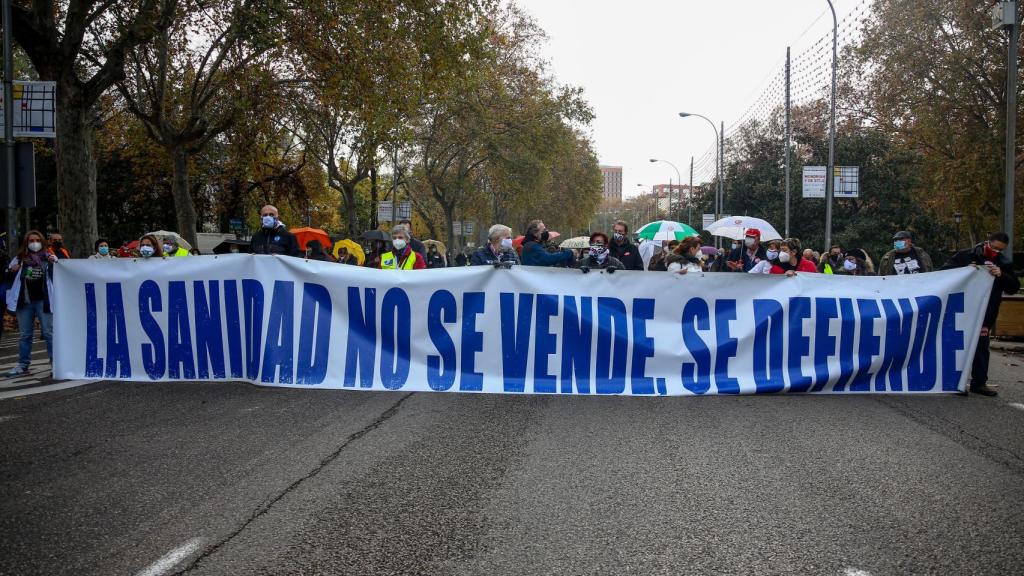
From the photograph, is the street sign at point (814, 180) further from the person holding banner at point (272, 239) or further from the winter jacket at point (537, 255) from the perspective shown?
the person holding banner at point (272, 239)

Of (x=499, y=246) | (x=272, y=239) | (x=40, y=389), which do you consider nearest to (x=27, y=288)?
(x=40, y=389)

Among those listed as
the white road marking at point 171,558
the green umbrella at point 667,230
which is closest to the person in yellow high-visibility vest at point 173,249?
the white road marking at point 171,558

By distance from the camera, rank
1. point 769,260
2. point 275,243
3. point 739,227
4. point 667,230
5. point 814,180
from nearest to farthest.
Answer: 1. point 275,243
2. point 769,260
3. point 739,227
4. point 667,230
5. point 814,180

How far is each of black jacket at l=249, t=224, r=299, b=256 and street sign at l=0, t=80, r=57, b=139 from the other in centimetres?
610

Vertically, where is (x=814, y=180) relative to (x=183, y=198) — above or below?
above

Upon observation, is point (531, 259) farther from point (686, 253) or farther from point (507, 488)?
point (507, 488)

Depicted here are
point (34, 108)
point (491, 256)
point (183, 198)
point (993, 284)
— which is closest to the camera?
point (993, 284)

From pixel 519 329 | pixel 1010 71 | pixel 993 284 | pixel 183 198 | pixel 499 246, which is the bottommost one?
pixel 519 329

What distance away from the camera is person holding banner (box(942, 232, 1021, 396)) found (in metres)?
8.39

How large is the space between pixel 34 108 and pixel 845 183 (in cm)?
2851

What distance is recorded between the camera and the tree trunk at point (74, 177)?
18188mm

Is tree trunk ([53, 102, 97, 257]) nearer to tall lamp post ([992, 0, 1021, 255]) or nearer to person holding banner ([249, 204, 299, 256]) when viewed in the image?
person holding banner ([249, 204, 299, 256])

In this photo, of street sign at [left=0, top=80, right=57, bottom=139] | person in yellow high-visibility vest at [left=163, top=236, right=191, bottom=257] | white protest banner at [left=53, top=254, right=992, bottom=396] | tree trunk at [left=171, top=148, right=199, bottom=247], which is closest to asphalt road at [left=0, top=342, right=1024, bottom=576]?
white protest banner at [left=53, top=254, right=992, bottom=396]

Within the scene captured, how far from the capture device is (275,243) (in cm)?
974
